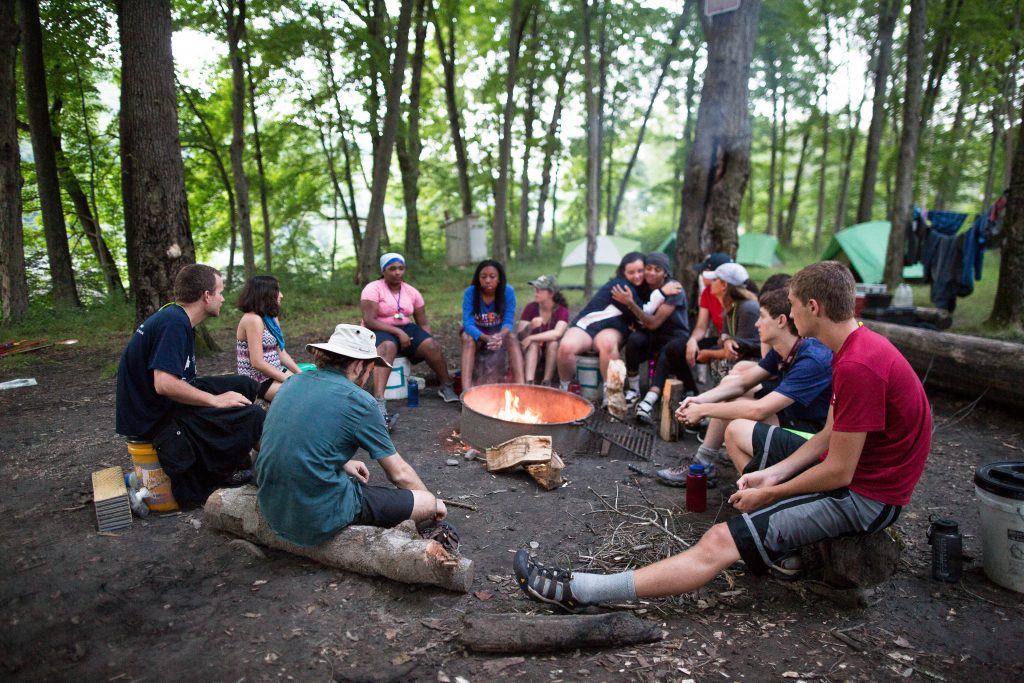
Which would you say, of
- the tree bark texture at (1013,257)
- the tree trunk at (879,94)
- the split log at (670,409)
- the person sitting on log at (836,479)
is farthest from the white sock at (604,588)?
the tree trunk at (879,94)

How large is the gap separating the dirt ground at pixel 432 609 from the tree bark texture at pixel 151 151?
9.12 feet

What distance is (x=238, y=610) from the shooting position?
2.69 m

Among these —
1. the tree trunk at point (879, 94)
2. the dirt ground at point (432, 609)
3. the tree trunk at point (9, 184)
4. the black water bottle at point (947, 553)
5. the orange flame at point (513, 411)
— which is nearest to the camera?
the dirt ground at point (432, 609)

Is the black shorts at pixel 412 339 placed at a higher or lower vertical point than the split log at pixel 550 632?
higher

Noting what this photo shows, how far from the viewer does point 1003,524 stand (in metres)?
2.89

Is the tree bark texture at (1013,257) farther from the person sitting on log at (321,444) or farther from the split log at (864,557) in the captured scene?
the person sitting on log at (321,444)

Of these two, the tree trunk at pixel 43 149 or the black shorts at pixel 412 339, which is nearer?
the black shorts at pixel 412 339

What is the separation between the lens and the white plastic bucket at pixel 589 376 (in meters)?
6.34

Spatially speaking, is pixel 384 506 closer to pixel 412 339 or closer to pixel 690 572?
pixel 690 572

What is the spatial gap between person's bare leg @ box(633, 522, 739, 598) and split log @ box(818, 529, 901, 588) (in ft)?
1.70

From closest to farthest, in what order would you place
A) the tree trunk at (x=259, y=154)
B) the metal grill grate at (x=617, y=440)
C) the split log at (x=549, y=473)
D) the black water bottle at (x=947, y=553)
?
1. the black water bottle at (x=947, y=553)
2. the split log at (x=549, y=473)
3. the metal grill grate at (x=617, y=440)
4. the tree trunk at (x=259, y=154)

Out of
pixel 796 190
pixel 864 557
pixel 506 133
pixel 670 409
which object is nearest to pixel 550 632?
pixel 864 557

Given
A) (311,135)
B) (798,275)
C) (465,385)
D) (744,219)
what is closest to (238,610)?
(798,275)

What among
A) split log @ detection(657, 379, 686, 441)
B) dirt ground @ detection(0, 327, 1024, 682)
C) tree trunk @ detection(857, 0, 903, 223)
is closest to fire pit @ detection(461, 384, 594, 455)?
dirt ground @ detection(0, 327, 1024, 682)
